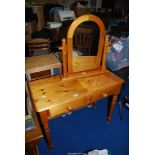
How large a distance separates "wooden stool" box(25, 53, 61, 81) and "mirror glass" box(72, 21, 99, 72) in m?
0.48

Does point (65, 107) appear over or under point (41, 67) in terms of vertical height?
under

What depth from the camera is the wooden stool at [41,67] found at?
1840 millimetres

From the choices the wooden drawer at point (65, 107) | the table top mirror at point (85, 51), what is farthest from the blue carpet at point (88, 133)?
the table top mirror at point (85, 51)

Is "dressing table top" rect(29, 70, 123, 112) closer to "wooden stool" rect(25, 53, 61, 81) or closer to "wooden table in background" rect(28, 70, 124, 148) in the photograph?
"wooden table in background" rect(28, 70, 124, 148)

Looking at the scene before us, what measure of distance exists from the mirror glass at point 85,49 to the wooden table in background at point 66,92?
0.42 ft

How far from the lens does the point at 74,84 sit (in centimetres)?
150

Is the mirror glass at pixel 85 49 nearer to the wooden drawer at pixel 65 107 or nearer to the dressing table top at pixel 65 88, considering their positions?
the dressing table top at pixel 65 88

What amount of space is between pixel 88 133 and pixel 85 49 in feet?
3.29

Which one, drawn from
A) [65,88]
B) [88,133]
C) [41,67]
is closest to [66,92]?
[65,88]

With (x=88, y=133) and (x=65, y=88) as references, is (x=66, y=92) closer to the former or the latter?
(x=65, y=88)

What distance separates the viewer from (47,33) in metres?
3.21
